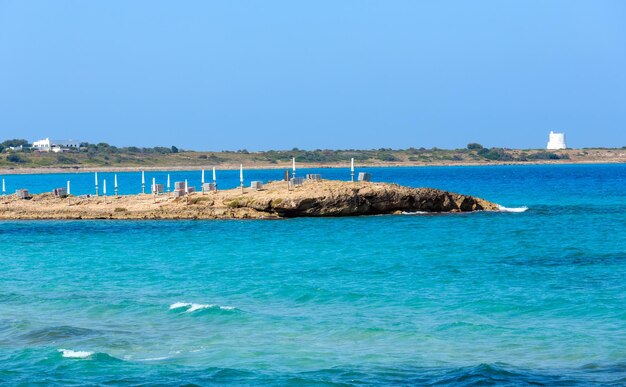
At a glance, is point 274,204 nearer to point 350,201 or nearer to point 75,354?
point 350,201

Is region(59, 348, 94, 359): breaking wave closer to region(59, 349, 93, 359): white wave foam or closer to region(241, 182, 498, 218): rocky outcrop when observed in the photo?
region(59, 349, 93, 359): white wave foam

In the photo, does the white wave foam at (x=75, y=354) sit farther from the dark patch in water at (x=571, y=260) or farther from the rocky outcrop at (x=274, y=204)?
the rocky outcrop at (x=274, y=204)

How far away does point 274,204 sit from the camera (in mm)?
52375

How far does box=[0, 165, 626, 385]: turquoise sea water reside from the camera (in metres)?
19.3

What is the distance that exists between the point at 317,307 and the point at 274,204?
26.7m

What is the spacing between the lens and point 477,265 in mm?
33688

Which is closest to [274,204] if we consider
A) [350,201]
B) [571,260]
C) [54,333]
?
[350,201]

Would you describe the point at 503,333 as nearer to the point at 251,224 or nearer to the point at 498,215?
the point at 251,224

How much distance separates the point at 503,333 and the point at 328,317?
4.50 meters

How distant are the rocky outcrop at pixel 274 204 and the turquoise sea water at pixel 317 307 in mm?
6458

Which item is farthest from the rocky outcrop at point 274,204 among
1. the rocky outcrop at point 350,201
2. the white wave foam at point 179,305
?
the white wave foam at point 179,305

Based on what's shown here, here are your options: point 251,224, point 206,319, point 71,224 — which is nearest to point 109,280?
point 206,319

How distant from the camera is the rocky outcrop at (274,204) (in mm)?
52562

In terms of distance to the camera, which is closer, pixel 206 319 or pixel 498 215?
pixel 206 319
